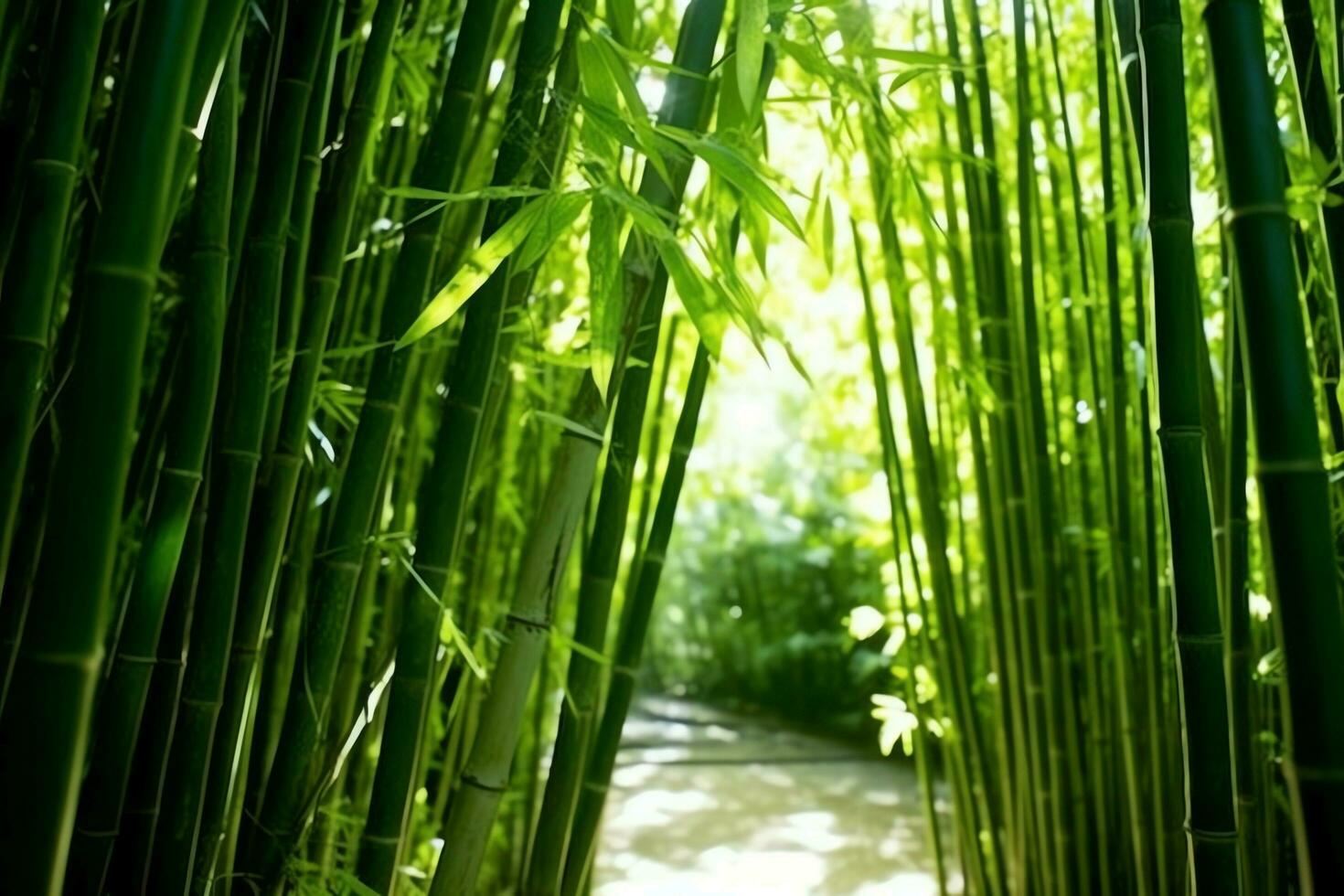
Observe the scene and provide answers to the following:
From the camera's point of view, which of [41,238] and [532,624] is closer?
[41,238]

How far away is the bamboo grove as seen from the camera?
53 centimetres

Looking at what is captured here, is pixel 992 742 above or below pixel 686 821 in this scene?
above

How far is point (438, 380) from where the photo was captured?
1.32m

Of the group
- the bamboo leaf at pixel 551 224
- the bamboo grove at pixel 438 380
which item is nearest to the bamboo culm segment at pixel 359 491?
the bamboo grove at pixel 438 380

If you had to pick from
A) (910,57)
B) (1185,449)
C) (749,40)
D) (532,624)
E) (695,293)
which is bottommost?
(532,624)

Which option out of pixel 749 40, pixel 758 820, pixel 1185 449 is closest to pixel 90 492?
pixel 749 40

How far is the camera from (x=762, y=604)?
5617 millimetres

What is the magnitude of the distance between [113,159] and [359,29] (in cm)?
53

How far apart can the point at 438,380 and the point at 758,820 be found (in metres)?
2.33

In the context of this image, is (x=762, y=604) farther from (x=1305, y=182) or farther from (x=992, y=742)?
(x=1305, y=182)

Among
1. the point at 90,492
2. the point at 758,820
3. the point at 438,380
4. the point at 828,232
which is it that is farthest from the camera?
the point at 758,820

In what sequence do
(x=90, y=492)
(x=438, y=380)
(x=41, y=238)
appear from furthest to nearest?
(x=438, y=380) → (x=41, y=238) → (x=90, y=492)

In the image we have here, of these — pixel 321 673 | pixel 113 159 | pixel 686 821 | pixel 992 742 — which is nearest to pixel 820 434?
pixel 686 821

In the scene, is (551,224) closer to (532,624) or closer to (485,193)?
(485,193)
